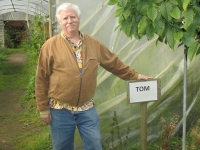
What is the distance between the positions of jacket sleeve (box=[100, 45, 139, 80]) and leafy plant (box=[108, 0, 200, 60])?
2.42 ft

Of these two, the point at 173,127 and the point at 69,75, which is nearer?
the point at 69,75

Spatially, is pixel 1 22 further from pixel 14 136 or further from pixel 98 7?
pixel 98 7

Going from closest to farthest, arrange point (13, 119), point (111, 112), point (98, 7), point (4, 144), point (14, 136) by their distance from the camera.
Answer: point (98, 7), point (111, 112), point (4, 144), point (14, 136), point (13, 119)

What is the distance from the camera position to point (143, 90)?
262cm

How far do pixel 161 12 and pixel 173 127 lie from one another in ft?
6.82

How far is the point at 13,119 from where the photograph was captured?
217 inches

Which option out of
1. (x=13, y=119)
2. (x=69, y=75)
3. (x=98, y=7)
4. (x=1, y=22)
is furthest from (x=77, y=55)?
(x=1, y=22)

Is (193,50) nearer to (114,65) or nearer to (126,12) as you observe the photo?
(126,12)

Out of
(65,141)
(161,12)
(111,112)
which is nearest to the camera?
(161,12)

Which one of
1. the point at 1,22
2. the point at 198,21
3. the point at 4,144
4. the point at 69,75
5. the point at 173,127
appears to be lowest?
the point at 4,144

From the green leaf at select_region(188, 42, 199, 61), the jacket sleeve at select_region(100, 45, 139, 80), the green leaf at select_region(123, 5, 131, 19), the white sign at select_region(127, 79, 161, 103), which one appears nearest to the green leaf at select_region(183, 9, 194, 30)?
the green leaf at select_region(188, 42, 199, 61)

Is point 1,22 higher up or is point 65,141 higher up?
point 1,22

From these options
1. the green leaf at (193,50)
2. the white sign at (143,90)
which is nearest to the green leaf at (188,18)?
the green leaf at (193,50)

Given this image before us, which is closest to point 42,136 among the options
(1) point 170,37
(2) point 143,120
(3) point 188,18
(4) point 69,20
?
(2) point 143,120
